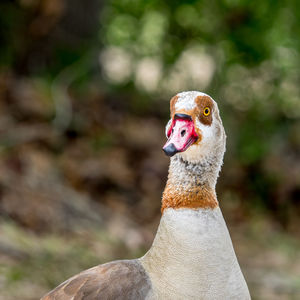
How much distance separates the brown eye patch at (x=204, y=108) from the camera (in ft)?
7.25

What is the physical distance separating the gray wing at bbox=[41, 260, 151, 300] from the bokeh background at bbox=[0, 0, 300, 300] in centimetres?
222

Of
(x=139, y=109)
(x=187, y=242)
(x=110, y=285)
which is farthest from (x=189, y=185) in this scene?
(x=139, y=109)

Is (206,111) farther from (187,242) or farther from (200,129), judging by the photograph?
(187,242)

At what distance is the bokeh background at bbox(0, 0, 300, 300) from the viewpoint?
5.18m

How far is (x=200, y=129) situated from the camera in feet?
7.21

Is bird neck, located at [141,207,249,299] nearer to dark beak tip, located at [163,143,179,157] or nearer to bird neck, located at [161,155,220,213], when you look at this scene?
bird neck, located at [161,155,220,213]

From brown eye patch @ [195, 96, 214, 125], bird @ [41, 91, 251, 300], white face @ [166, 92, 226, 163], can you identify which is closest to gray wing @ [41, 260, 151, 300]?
bird @ [41, 91, 251, 300]

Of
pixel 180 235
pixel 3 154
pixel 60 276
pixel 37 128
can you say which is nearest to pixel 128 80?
pixel 37 128

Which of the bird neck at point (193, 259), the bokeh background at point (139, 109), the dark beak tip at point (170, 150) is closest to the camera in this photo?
the dark beak tip at point (170, 150)

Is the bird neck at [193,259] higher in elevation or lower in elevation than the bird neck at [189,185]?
lower

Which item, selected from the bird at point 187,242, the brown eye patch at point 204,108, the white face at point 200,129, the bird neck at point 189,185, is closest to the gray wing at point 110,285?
the bird at point 187,242

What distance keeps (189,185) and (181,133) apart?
0.25m

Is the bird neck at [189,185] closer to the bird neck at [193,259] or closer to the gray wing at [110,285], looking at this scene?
the bird neck at [193,259]

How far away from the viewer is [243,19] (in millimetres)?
5953
